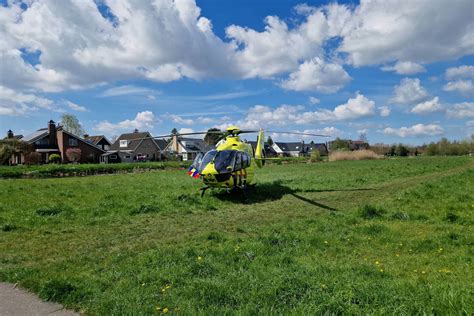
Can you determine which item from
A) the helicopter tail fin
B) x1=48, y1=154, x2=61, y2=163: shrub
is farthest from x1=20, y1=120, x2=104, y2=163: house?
the helicopter tail fin

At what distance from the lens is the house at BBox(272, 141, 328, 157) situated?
398 feet

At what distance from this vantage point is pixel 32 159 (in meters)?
49.2

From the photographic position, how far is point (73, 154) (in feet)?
187

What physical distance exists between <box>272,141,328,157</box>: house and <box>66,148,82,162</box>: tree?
250 ft

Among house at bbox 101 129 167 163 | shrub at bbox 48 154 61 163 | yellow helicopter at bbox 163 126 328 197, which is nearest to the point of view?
yellow helicopter at bbox 163 126 328 197

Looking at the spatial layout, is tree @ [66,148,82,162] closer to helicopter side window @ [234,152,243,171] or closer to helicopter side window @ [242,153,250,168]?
helicopter side window @ [242,153,250,168]

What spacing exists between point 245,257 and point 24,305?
3834 millimetres

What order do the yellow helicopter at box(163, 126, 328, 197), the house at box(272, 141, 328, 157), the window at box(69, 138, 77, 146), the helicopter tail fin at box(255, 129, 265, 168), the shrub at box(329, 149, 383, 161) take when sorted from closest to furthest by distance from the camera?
the yellow helicopter at box(163, 126, 328, 197), the helicopter tail fin at box(255, 129, 265, 168), the window at box(69, 138, 77, 146), the shrub at box(329, 149, 383, 161), the house at box(272, 141, 328, 157)

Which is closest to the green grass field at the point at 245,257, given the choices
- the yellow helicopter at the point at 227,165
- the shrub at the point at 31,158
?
the yellow helicopter at the point at 227,165

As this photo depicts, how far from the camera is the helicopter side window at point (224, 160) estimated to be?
594 inches

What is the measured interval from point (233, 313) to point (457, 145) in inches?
3660

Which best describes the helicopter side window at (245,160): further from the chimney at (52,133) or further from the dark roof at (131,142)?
the dark roof at (131,142)

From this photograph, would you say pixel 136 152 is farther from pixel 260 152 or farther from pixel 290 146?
pixel 290 146

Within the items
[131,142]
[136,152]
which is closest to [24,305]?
[136,152]
